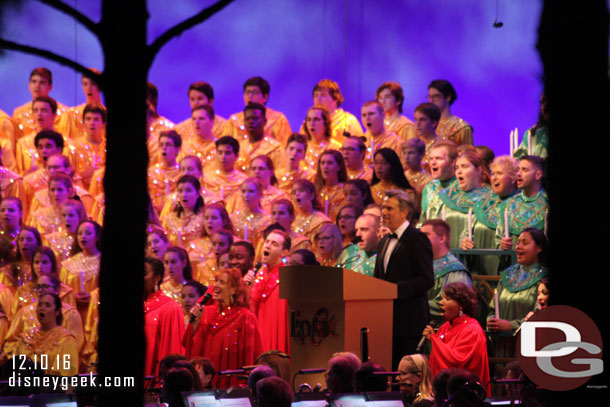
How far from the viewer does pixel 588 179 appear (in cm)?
167

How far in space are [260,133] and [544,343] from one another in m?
7.90

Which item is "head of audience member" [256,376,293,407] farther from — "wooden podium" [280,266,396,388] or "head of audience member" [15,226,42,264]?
"head of audience member" [15,226,42,264]

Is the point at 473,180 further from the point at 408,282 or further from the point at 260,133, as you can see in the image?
the point at 260,133

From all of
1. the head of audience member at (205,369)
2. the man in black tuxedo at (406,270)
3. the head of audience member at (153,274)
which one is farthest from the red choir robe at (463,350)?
the head of audience member at (153,274)

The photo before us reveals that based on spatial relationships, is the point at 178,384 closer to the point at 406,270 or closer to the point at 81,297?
the point at 406,270

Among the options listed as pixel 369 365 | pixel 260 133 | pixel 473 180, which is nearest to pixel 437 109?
pixel 473 180

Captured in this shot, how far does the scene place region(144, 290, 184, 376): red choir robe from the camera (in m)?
7.44

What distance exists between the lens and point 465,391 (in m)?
3.30

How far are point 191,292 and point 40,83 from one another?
13.9 ft

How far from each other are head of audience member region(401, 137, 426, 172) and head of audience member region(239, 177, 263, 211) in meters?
1.39

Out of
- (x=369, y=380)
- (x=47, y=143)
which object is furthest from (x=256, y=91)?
(x=369, y=380)

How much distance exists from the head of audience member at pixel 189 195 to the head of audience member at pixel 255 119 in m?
1.19

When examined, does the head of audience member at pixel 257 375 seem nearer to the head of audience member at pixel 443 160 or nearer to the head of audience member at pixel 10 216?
the head of audience member at pixel 443 160

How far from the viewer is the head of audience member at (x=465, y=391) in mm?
3289
